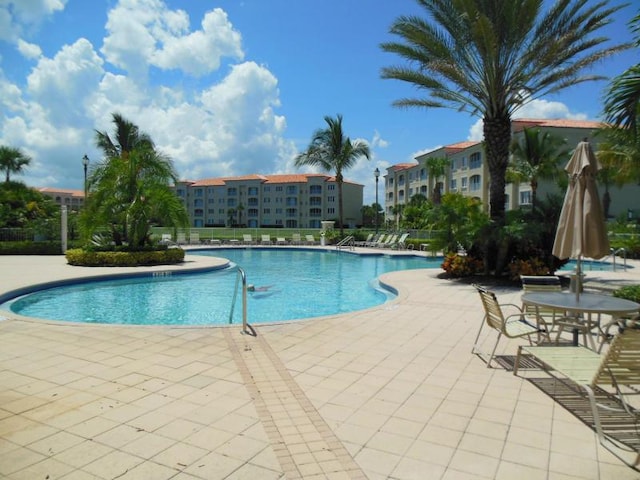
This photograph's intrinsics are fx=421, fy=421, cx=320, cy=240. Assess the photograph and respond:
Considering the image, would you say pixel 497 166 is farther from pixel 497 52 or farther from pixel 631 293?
pixel 631 293

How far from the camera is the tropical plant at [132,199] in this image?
1731cm

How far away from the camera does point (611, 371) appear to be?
11.2ft

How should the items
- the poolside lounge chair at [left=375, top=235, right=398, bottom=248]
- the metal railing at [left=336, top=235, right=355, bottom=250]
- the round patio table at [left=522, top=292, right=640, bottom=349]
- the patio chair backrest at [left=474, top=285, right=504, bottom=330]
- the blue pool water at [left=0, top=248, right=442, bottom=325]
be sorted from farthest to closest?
the metal railing at [left=336, top=235, right=355, bottom=250] < the poolside lounge chair at [left=375, top=235, right=398, bottom=248] < the blue pool water at [left=0, top=248, right=442, bottom=325] < the patio chair backrest at [left=474, top=285, right=504, bottom=330] < the round patio table at [left=522, top=292, right=640, bottom=349]

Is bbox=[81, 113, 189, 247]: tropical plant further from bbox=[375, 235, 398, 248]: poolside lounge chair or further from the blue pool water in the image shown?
bbox=[375, 235, 398, 248]: poolside lounge chair

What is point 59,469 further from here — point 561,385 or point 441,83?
point 441,83

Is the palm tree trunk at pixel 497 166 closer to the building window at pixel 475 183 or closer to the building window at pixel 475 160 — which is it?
the building window at pixel 475 183

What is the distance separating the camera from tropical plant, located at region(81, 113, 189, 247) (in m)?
17.3

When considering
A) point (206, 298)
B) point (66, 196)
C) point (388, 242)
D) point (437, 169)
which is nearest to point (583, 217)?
point (206, 298)

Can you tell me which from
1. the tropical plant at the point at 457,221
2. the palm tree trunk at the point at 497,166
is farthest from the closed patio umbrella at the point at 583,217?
the palm tree trunk at the point at 497,166

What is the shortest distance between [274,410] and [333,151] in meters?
29.5

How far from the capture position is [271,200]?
82312mm

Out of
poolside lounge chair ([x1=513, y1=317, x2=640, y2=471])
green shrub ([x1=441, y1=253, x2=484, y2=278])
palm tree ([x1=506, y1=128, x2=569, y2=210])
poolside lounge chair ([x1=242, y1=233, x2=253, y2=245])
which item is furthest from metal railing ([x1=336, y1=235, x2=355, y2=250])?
poolside lounge chair ([x1=513, y1=317, x2=640, y2=471])

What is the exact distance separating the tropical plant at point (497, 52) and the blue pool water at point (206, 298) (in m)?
5.37

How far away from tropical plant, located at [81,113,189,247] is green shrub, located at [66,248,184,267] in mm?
939
